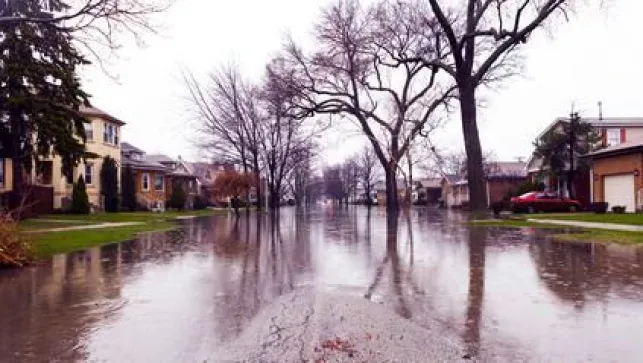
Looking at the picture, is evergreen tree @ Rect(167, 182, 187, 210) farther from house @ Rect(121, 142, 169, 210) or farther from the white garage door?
the white garage door

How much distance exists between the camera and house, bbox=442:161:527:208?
218 feet

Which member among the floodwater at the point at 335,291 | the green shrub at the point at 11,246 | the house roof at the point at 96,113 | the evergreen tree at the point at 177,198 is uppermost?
the house roof at the point at 96,113

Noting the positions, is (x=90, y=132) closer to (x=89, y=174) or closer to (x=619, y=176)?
(x=89, y=174)

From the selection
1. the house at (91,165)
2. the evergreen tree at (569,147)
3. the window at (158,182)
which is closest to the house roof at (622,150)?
the evergreen tree at (569,147)

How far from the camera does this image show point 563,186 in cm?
4409

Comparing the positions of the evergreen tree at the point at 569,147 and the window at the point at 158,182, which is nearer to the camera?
the evergreen tree at the point at 569,147

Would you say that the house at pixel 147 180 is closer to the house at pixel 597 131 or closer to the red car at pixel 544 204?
the red car at pixel 544 204

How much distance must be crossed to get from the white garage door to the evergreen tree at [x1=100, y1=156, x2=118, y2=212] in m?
35.1

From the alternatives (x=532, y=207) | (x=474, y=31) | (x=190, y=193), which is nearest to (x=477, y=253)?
(x=474, y=31)

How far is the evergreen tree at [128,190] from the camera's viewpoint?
163ft

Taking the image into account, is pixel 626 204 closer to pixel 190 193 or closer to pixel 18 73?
pixel 18 73

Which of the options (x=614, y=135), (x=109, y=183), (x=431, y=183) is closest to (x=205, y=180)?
(x=431, y=183)

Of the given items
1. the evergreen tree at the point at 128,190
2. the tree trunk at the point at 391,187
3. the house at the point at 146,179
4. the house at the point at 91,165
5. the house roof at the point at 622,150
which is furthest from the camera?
the house at the point at 146,179

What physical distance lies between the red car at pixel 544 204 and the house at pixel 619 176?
157 cm
